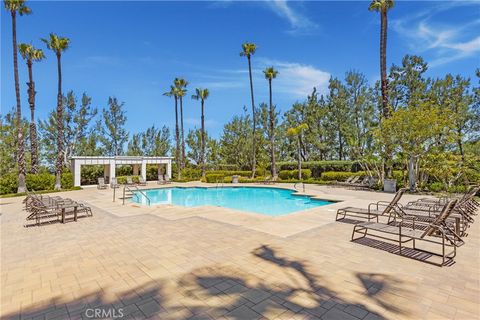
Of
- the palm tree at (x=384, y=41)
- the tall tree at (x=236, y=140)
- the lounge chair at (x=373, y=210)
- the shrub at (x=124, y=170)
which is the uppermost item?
the palm tree at (x=384, y=41)

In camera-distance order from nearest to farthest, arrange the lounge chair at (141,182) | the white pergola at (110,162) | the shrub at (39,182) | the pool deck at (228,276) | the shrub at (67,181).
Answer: the pool deck at (228,276) → the shrub at (39,182) → the shrub at (67,181) → the white pergola at (110,162) → the lounge chair at (141,182)

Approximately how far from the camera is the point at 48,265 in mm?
4355

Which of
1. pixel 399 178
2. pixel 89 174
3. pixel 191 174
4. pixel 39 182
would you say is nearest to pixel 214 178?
pixel 191 174

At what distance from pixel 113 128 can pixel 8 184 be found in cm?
1774

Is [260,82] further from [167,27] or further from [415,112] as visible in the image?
[415,112]

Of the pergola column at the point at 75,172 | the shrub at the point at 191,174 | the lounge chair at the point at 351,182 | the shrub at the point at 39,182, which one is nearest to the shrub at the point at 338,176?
the lounge chair at the point at 351,182

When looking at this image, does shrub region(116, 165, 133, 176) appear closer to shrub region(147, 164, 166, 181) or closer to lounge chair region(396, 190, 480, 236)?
shrub region(147, 164, 166, 181)

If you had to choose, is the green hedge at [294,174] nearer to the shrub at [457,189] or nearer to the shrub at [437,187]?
the shrub at [437,187]

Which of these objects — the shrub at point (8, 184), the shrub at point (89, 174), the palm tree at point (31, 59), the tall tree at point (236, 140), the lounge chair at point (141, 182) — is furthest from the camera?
the tall tree at point (236, 140)

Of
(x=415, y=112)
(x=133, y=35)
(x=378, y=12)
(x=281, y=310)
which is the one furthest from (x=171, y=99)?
(x=281, y=310)

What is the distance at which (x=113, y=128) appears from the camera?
32.9 m

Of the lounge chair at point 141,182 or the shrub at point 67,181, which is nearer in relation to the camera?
the shrub at point 67,181

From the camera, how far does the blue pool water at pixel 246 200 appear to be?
12.4 m

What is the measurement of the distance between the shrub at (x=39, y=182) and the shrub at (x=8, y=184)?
74 centimetres
